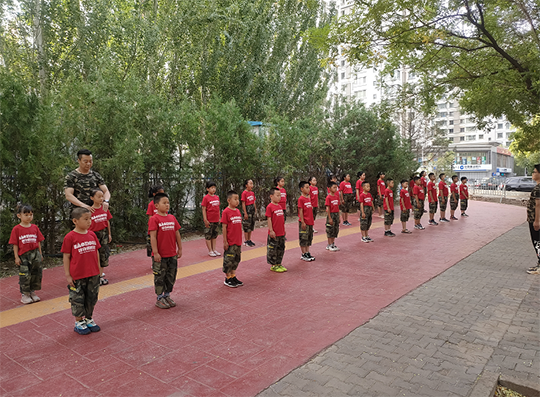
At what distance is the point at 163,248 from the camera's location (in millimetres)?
5141

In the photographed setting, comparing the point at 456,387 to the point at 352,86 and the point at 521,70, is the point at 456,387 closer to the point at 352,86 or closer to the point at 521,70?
the point at 521,70

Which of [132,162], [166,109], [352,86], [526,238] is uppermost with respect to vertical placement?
[352,86]

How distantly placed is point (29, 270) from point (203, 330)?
2.95 meters

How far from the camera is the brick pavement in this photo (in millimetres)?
3383

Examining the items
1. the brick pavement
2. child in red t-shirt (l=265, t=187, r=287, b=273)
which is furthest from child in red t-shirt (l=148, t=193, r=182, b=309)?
the brick pavement

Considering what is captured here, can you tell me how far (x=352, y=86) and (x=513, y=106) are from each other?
4302 cm

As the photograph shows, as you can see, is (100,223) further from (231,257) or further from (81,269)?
(231,257)

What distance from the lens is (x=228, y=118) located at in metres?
11.3

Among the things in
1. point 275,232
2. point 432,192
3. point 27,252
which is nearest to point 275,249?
point 275,232

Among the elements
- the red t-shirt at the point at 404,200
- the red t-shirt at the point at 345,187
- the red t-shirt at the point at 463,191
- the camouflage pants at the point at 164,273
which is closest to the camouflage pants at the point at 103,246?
the camouflage pants at the point at 164,273

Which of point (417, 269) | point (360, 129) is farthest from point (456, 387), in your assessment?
point (360, 129)

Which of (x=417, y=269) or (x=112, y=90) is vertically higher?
(x=112, y=90)

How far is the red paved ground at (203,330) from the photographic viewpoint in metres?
3.46

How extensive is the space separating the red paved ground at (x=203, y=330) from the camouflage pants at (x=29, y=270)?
0.30 metres
